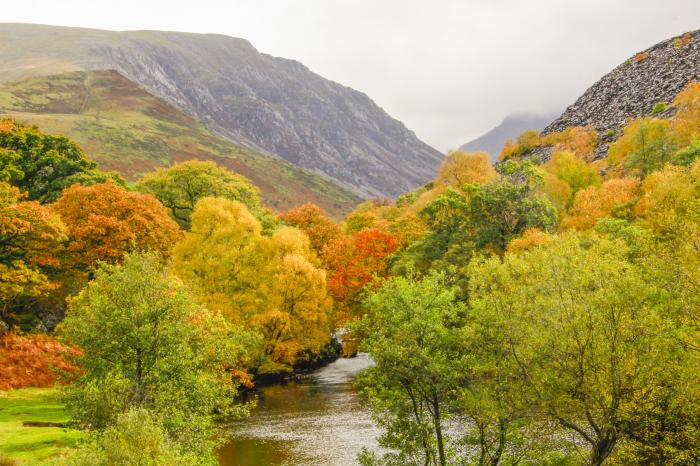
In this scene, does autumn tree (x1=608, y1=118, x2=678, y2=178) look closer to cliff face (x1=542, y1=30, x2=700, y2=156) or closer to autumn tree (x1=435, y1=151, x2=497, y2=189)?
autumn tree (x1=435, y1=151, x2=497, y2=189)

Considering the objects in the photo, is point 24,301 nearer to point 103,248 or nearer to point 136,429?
point 103,248

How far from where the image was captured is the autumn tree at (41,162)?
7362 cm

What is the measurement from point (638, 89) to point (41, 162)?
130 metres

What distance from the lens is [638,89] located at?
439 ft

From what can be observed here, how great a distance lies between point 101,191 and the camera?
5959 centimetres

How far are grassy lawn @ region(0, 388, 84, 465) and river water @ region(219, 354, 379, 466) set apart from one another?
11336mm

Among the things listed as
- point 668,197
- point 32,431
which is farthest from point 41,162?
point 668,197

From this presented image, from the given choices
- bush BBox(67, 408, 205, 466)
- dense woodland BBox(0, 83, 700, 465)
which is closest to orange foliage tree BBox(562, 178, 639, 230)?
dense woodland BBox(0, 83, 700, 465)

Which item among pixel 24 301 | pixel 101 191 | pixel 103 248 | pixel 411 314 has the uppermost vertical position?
pixel 101 191

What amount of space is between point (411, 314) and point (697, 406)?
13141 mm

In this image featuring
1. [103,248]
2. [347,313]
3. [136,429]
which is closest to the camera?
[136,429]

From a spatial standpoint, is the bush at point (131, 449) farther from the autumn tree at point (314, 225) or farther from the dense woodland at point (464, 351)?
the autumn tree at point (314, 225)

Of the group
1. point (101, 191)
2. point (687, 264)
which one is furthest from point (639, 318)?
point (101, 191)

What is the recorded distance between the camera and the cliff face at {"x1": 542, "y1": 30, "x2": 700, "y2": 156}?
120188mm
